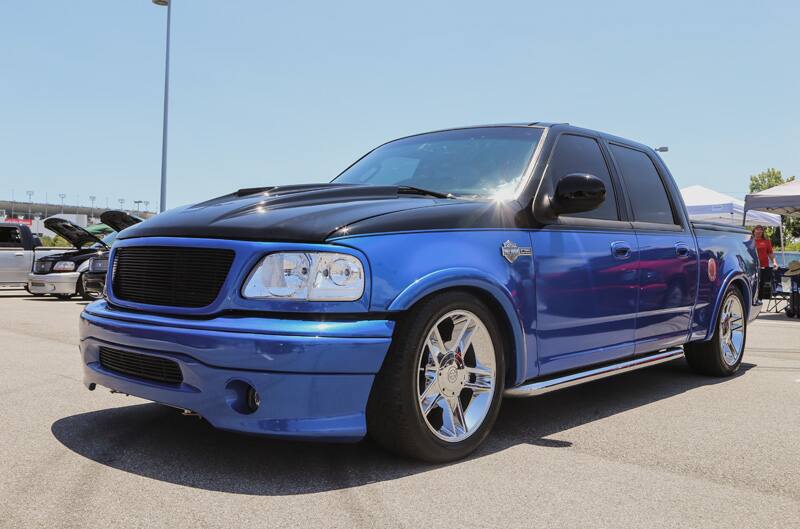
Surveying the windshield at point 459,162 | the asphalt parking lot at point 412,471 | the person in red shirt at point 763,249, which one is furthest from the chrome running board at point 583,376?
the person in red shirt at point 763,249

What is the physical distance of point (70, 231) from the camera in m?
13.5

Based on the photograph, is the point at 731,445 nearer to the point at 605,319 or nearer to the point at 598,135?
the point at 605,319

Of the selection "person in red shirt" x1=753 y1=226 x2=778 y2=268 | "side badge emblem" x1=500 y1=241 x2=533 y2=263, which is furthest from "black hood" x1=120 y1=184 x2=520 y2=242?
"person in red shirt" x1=753 y1=226 x2=778 y2=268

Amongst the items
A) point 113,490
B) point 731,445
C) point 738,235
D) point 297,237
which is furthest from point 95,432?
point 738,235

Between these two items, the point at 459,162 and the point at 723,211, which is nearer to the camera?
the point at 459,162

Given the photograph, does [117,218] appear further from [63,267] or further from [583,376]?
[63,267]

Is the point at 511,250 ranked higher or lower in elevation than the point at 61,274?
higher

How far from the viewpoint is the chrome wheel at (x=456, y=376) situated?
11.0 feet

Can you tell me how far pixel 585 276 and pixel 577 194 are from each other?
0.49 metres

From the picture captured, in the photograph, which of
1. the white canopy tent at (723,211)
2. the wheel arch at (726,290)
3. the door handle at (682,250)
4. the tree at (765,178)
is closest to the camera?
the door handle at (682,250)

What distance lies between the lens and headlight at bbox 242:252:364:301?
301 cm

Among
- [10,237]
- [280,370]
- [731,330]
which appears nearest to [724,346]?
[731,330]

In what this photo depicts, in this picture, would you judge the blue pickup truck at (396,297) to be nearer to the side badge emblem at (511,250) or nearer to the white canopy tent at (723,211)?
the side badge emblem at (511,250)

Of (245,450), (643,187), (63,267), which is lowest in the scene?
(63,267)
